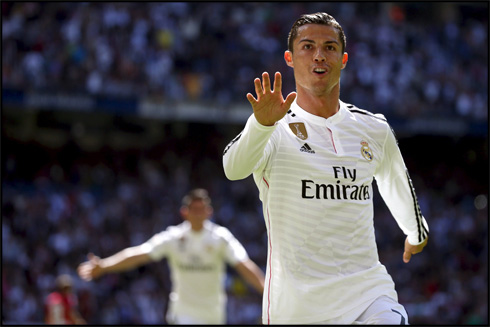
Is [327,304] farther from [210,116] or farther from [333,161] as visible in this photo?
[210,116]

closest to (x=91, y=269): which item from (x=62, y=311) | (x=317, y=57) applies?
(x=62, y=311)

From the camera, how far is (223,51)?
24219mm

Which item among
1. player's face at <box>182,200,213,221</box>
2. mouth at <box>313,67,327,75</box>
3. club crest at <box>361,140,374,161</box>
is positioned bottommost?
player's face at <box>182,200,213,221</box>

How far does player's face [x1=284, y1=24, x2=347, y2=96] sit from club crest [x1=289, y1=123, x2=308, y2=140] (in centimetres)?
23

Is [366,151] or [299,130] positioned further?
[366,151]

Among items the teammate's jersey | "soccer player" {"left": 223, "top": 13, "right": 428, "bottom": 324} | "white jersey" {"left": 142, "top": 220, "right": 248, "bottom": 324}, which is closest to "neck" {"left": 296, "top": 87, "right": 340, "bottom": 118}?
"soccer player" {"left": 223, "top": 13, "right": 428, "bottom": 324}

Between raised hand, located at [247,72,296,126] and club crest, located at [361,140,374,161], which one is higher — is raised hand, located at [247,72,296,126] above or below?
above

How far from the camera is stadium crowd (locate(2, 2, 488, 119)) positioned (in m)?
22.0

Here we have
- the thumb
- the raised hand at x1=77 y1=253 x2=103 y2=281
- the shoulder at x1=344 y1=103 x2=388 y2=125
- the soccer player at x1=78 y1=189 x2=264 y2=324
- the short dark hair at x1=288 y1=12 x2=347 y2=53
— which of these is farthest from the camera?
the soccer player at x1=78 y1=189 x2=264 y2=324

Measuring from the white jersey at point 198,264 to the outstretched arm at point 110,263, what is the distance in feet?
0.63

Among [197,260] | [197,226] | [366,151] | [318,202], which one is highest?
[366,151]

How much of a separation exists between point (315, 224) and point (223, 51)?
66.4 feet

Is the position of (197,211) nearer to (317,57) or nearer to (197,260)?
(197,260)

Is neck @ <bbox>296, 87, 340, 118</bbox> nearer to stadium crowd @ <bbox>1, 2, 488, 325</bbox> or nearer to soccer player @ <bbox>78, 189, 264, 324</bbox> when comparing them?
soccer player @ <bbox>78, 189, 264, 324</bbox>
